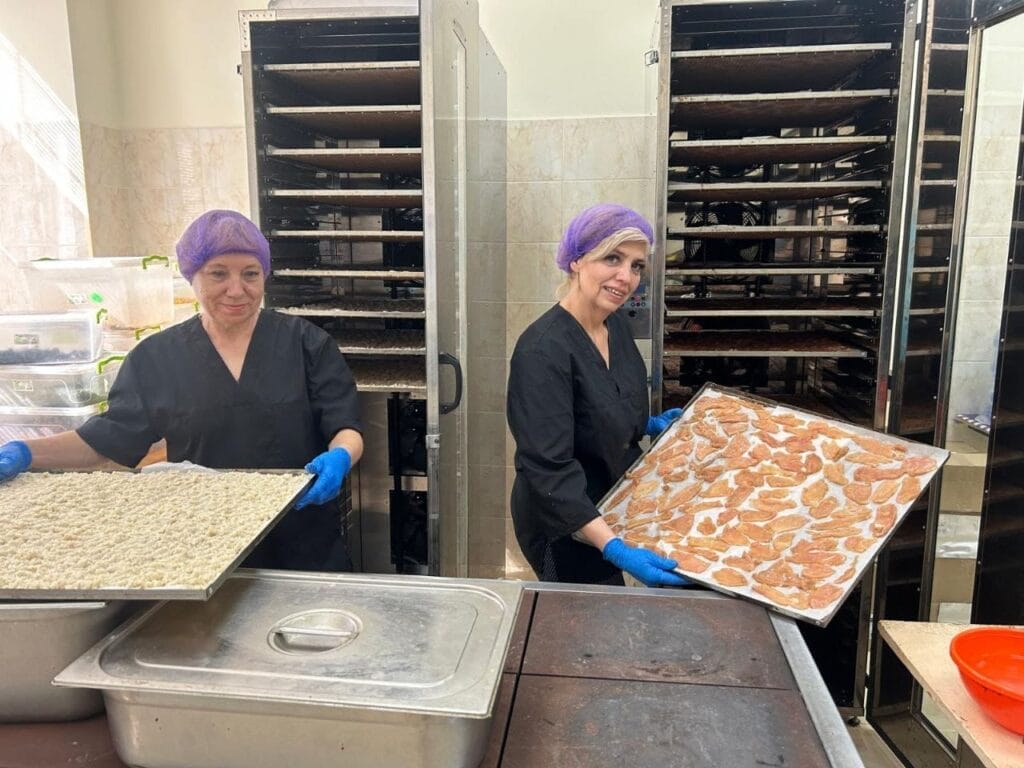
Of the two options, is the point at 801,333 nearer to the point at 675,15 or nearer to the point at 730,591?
the point at 675,15

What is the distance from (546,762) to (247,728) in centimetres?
37

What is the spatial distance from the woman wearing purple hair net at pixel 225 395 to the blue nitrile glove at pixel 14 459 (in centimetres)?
15

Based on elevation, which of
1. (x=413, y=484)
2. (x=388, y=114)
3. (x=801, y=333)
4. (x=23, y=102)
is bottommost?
(x=413, y=484)

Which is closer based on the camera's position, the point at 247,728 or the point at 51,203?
the point at 247,728

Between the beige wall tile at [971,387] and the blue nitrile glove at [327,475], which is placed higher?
the beige wall tile at [971,387]

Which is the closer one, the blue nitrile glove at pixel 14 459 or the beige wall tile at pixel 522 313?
the blue nitrile glove at pixel 14 459

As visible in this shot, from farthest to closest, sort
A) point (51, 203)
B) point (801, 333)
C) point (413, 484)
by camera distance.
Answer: point (51, 203) < point (413, 484) < point (801, 333)

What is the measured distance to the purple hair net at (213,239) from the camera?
5.91 ft

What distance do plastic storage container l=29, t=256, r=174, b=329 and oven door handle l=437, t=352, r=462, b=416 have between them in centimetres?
109

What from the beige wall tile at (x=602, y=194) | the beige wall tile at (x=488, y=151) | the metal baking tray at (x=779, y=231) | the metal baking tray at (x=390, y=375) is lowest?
the metal baking tray at (x=390, y=375)

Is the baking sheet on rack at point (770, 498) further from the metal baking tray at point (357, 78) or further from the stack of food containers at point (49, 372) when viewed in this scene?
the stack of food containers at point (49, 372)

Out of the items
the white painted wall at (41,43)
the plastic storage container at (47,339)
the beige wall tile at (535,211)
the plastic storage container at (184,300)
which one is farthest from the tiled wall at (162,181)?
the beige wall tile at (535,211)

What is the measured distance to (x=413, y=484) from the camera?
274cm

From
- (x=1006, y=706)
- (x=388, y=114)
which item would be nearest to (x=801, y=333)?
(x=1006, y=706)
